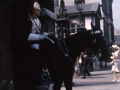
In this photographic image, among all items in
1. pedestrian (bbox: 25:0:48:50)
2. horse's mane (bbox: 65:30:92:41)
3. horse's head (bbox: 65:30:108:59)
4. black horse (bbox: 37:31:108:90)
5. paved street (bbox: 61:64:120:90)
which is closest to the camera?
pedestrian (bbox: 25:0:48:50)

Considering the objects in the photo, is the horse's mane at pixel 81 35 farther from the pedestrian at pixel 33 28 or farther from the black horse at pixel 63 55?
the pedestrian at pixel 33 28

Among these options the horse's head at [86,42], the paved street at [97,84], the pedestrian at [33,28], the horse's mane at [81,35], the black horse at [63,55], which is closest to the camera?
the pedestrian at [33,28]

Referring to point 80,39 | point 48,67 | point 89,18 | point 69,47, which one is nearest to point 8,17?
point 48,67

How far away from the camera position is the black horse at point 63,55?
6164 millimetres

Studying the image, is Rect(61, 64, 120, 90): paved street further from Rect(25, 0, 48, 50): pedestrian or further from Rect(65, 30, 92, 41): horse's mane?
Rect(25, 0, 48, 50): pedestrian

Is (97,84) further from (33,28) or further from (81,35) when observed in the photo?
(33,28)

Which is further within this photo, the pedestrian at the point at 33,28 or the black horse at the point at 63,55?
the black horse at the point at 63,55

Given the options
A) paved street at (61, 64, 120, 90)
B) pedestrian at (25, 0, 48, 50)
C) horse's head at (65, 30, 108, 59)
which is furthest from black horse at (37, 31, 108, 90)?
paved street at (61, 64, 120, 90)

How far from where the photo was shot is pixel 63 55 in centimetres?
679

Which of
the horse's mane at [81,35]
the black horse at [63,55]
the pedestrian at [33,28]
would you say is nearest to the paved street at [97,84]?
the horse's mane at [81,35]

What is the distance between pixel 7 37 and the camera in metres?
5.12

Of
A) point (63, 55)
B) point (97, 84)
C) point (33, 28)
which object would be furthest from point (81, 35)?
point (97, 84)

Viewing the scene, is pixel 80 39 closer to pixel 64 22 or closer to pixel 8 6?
pixel 8 6

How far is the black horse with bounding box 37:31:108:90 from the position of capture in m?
6.16
